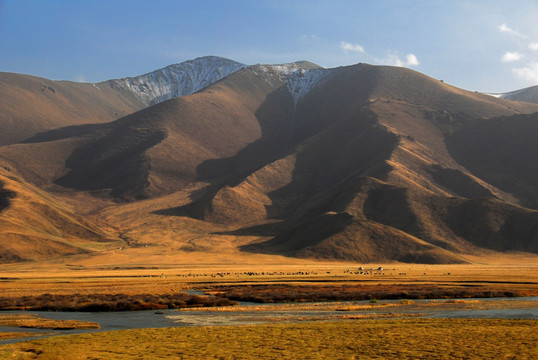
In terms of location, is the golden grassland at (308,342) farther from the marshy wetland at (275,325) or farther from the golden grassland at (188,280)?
the golden grassland at (188,280)

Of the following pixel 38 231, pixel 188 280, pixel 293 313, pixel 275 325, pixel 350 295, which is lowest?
pixel 188 280

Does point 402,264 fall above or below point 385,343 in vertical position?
below

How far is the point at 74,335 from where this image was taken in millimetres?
37375

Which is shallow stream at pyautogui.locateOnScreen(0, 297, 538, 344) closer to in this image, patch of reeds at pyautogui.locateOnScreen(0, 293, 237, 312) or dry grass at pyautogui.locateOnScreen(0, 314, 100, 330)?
dry grass at pyautogui.locateOnScreen(0, 314, 100, 330)

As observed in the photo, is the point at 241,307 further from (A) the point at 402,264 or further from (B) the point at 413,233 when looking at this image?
(B) the point at 413,233

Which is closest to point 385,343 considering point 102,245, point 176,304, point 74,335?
point 74,335

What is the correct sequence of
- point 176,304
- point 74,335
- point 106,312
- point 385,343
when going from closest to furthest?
point 385,343 < point 74,335 < point 106,312 < point 176,304

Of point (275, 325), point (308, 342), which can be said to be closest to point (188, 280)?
point (275, 325)

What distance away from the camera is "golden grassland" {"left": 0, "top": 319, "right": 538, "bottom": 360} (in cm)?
2961

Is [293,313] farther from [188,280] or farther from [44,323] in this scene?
[188,280]

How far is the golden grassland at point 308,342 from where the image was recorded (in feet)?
97.1

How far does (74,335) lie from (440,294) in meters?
41.9

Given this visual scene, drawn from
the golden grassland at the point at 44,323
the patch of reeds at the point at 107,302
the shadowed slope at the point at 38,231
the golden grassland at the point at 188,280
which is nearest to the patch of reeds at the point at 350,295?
the patch of reeds at the point at 107,302

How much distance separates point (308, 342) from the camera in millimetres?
33062
